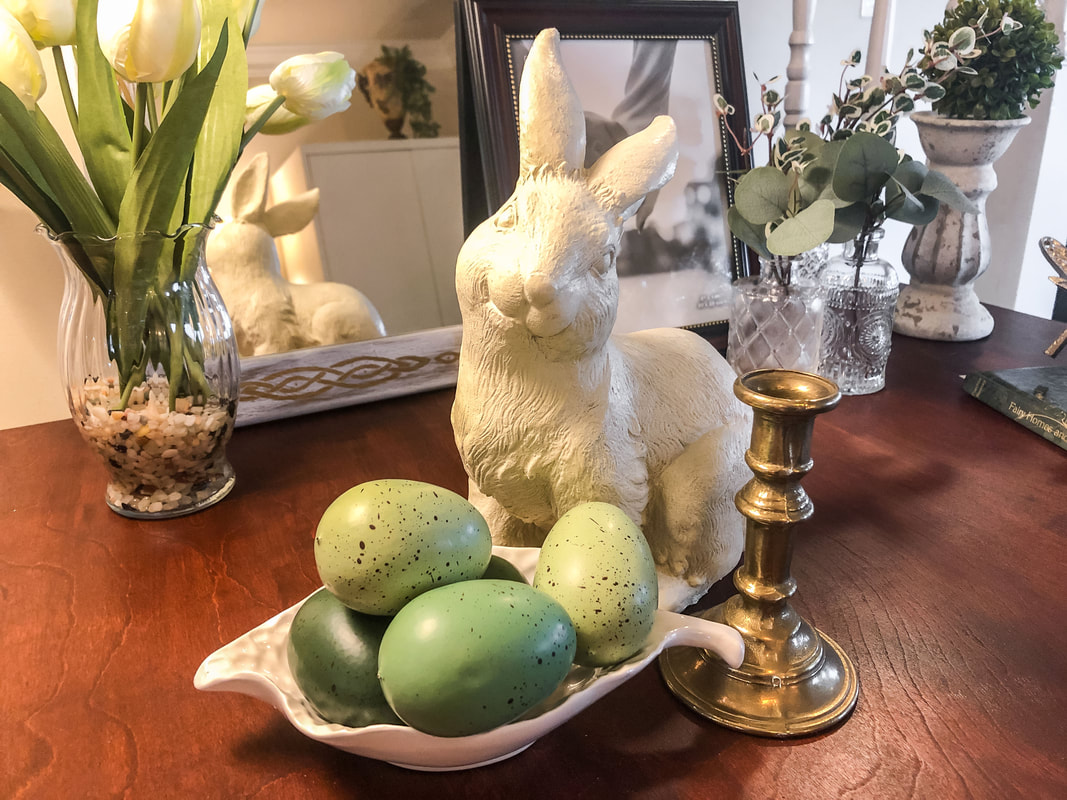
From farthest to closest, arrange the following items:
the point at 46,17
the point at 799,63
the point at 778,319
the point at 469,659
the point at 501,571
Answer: the point at 799,63
the point at 778,319
the point at 46,17
the point at 501,571
the point at 469,659

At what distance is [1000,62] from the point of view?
953 millimetres

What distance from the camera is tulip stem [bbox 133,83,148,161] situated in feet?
1.93

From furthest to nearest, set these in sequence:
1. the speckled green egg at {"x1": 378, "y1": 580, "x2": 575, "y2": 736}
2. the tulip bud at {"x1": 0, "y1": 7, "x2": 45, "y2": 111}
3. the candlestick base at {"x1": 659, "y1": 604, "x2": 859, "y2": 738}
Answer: the tulip bud at {"x1": 0, "y1": 7, "x2": 45, "y2": 111} → the candlestick base at {"x1": 659, "y1": 604, "x2": 859, "y2": 738} → the speckled green egg at {"x1": 378, "y1": 580, "x2": 575, "y2": 736}

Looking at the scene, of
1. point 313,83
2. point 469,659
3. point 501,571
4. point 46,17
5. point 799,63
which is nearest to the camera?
point 469,659

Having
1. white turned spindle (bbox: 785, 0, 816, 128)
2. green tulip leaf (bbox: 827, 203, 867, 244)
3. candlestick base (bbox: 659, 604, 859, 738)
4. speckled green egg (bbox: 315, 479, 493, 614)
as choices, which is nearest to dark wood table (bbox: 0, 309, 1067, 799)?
candlestick base (bbox: 659, 604, 859, 738)

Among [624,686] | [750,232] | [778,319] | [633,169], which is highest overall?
[633,169]

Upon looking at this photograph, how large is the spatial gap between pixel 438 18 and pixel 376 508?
0.81 metres

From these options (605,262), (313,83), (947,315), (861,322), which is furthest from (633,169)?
(947,315)

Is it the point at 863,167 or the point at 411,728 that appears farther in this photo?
the point at 863,167

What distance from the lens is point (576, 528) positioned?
17.1 inches

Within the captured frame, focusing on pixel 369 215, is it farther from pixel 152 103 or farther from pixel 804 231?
pixel 804 231

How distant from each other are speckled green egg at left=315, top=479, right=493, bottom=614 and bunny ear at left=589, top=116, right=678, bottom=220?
0.22m

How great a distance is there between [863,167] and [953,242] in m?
0.39

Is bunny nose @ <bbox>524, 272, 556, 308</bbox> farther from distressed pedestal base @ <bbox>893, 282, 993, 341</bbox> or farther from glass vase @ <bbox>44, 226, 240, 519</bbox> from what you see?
distressed pedestal base @ <bbox>893, 282, 993, 341</bbox>
